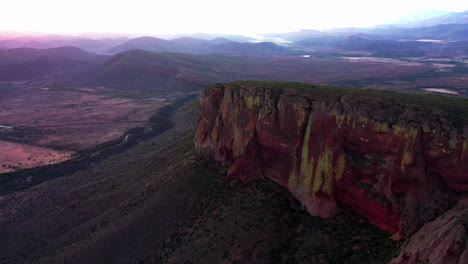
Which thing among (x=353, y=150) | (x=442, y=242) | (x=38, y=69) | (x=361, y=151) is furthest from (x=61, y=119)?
(x=38, y=69)

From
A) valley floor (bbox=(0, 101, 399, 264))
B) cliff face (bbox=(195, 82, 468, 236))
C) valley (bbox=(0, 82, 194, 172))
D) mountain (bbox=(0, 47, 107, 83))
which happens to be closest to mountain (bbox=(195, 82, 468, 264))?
cliff face (bbox=(195, 82, 468, 236))

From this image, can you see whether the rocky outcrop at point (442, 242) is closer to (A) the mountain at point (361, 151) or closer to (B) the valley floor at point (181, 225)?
(A) the mountain at point (361, 151)

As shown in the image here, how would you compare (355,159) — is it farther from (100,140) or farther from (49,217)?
(100,140)

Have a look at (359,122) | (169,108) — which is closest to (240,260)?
(359,122)

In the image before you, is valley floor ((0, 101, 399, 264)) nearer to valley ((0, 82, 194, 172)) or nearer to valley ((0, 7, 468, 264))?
valley ((0, 7, 468, 264))

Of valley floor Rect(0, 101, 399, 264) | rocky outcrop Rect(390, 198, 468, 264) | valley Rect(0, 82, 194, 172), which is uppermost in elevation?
rocky outcrop Rect(390, 198, 468, 264)

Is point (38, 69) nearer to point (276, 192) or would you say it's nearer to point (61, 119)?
point (61, 119)

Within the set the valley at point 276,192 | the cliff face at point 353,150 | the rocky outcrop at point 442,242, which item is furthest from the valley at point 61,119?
the rocky outcrop at point 442,242
